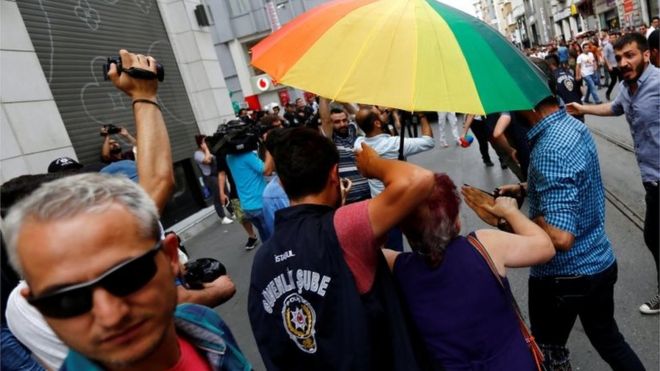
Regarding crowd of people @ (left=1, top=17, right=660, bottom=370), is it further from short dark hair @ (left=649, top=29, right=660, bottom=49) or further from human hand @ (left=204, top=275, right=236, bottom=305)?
short dark hair @ (left=649, top=29, right=660, bottom=49)

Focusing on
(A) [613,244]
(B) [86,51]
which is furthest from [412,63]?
(B) [86,51]

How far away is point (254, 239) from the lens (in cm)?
693

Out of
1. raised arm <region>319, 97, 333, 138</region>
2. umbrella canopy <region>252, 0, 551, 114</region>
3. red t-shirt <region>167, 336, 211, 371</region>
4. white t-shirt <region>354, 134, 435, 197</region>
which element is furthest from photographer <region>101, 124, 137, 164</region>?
red t-shirt <region>167, 336, 211, 371</region>

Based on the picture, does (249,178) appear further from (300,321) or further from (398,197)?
(398,197)

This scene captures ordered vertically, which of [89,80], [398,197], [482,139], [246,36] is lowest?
[482,139]

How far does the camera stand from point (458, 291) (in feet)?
5.28

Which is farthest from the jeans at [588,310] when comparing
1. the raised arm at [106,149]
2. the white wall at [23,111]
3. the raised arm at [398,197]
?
the raised arm at [106,149]

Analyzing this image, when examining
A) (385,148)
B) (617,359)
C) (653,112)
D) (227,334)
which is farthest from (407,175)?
(653,112)

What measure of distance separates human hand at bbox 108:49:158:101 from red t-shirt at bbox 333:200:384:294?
2.77 feet

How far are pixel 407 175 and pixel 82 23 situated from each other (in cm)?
826

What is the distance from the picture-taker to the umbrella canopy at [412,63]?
1.70 metres

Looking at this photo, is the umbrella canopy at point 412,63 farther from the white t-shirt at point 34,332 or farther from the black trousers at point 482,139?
the black trousers at point 482,139

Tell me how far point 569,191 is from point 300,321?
1338 millimetres

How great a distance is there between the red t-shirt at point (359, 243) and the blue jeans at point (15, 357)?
1457 millimetres
